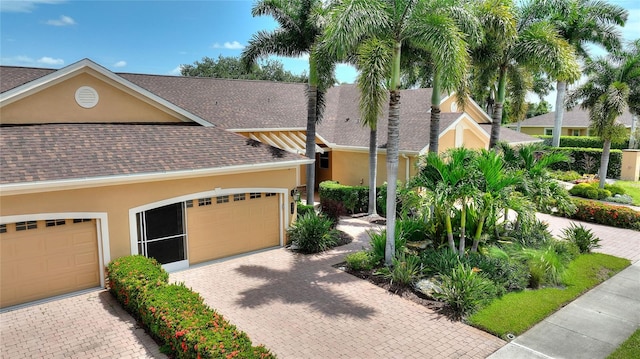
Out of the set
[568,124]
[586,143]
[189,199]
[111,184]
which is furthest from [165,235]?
[568,124]

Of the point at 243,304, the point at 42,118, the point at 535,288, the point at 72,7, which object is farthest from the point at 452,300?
the point at 72,7

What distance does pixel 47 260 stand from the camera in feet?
38.2

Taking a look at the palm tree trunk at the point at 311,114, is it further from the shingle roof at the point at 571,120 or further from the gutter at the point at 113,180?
the shingle roof at the point at 571,120

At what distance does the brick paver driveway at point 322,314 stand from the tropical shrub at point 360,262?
1.61ft

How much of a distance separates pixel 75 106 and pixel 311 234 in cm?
954

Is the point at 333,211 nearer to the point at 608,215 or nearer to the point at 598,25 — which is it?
the point at 608,215

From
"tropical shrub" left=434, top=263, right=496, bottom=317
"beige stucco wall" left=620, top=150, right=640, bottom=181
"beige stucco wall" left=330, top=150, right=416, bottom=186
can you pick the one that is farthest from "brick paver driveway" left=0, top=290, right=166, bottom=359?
"beige stucco wall" left=620, top=150, right=640, bottom=181

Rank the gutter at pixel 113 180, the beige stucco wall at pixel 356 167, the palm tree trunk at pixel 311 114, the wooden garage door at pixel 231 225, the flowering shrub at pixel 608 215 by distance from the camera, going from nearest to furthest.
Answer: the gutter at pixel 113 180
the wooden garage door at pixel 231 225
the palm tree trunk at pixel 311 114
the flowering shrub at pixel 608 215
the beige stucco wall at pixel 356 167

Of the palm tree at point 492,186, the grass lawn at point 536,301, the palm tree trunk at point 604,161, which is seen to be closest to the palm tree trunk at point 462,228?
the palm tree at point 492,186

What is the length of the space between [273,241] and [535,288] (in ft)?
30.4

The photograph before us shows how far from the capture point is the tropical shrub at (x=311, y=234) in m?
16.1

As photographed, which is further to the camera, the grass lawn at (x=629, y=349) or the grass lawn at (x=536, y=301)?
→ the grass lawn at (x=536, y=301)

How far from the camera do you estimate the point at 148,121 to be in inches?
644

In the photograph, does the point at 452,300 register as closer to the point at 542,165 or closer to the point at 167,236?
the point at 542,165
